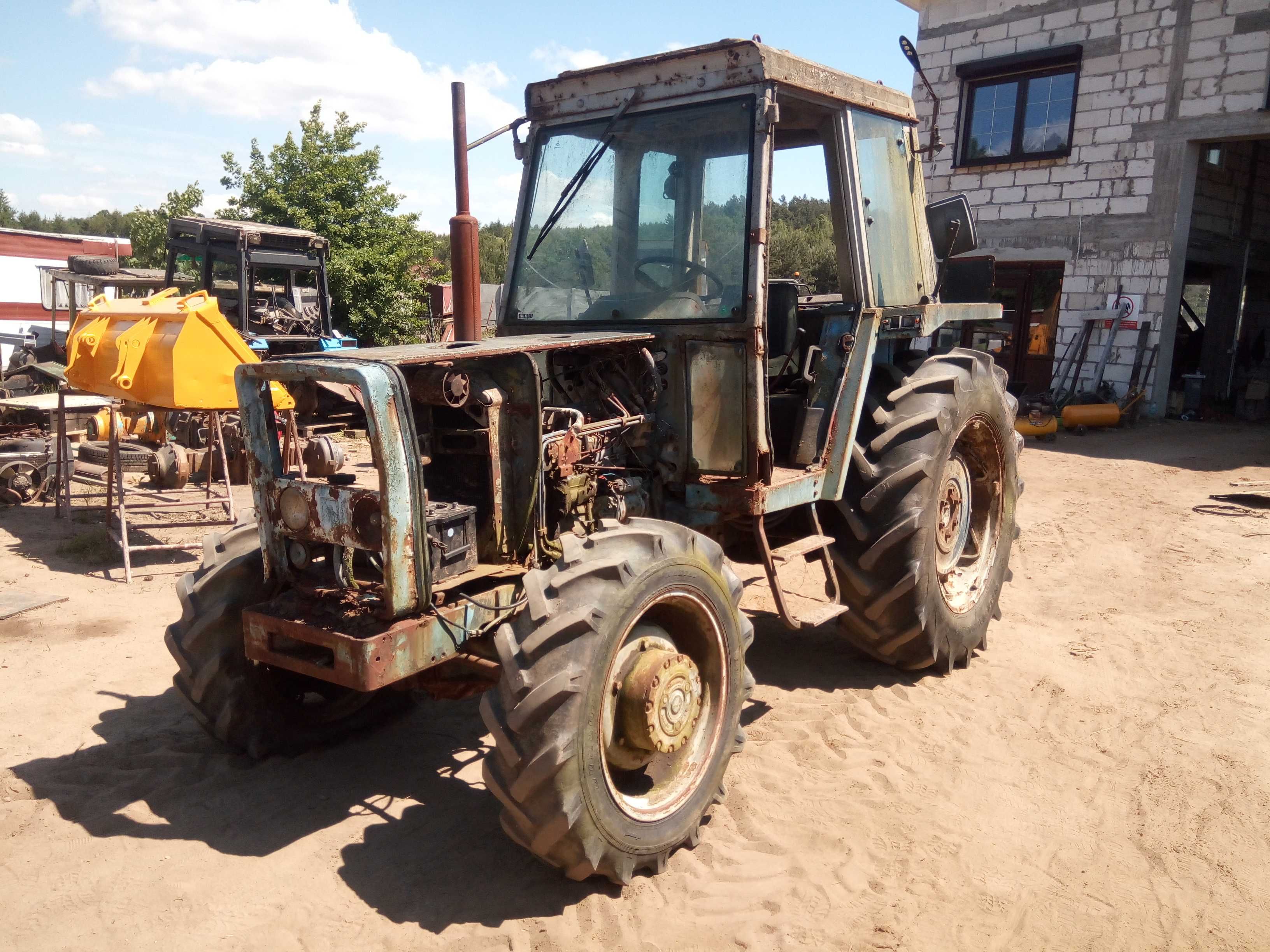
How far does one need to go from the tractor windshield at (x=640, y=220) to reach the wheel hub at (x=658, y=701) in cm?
157

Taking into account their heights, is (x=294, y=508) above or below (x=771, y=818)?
above

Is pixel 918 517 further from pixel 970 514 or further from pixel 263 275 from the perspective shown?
pixel 263 275

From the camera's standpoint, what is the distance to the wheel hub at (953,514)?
5.11 metres

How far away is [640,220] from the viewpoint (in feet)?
14.5

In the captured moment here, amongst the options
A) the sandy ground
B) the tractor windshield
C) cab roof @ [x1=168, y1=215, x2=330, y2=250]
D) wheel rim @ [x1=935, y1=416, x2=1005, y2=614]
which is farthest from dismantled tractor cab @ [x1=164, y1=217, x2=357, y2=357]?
wheel rim @ [x1=935, y1=416, x2=1005, y2=614]

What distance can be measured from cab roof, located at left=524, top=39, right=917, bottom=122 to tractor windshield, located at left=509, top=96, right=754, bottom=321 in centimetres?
8

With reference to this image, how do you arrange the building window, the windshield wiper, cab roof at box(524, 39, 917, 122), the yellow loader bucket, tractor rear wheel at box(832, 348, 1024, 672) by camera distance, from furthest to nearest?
the building window
the yellow loader bucket
tractor rear wheel at box(832, 348, 1024, 672)
the windshield wiper
cab roof at box(524, 39, 917, 122)

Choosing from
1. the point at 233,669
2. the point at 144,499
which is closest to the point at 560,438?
the point at 233,669

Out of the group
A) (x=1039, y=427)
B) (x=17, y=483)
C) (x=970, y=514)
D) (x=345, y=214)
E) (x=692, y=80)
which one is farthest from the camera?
(x=345, y=214)

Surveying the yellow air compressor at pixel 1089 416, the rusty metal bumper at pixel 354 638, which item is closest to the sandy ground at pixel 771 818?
the rusty metal bumper at pixel 354 638

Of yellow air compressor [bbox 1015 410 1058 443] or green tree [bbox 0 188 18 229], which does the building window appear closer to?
yellow air compressor [bbox 1015 410 1058 443]

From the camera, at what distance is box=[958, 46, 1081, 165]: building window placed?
13766mm

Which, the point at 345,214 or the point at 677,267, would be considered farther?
the point at 345,214

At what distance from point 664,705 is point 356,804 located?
4.26 ft
